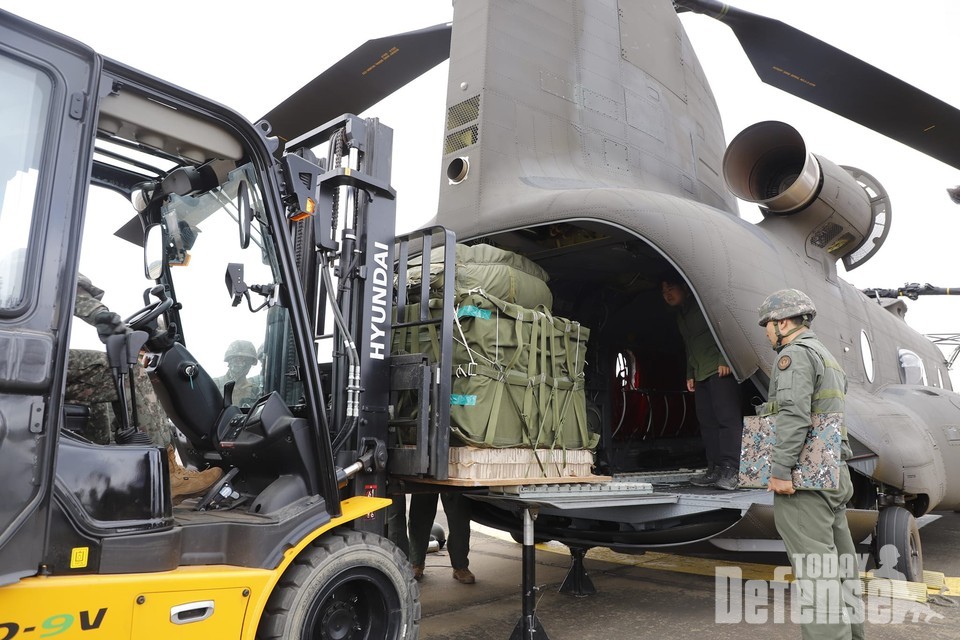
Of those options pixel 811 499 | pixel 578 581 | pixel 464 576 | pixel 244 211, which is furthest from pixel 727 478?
pixel 244 211

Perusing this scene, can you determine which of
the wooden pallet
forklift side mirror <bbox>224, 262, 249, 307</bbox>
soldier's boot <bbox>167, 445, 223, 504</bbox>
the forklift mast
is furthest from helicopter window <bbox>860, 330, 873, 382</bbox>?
forklift side mirror <bbox>224, 262, 249, 307</bbox>

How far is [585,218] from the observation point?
16.2 ft

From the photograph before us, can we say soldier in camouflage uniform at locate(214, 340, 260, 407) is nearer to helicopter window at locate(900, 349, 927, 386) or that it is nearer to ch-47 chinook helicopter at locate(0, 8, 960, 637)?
ch-47 chinook helicopter at locate(0, 8, 960, 637)

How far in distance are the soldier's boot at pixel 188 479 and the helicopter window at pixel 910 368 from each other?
7.45 meters

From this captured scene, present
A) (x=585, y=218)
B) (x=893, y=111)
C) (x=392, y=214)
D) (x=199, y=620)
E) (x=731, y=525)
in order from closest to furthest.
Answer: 1. (x=199, y=620)
2. (x=392, y=214)
3. (x=731, y=525)
4. (x=585, y=218)
5. (x=893, y=111)

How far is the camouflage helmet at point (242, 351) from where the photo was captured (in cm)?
319

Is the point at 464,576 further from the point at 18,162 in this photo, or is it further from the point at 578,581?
the point at 18,162

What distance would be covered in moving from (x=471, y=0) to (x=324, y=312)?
11.6ft

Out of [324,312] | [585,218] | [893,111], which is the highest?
[893,111]

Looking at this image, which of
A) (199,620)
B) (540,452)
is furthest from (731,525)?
(199,620)

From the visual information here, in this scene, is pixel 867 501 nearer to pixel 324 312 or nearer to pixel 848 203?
pixel 848 203

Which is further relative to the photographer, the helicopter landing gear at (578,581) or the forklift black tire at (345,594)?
the helicopter landing gear at (578,581)

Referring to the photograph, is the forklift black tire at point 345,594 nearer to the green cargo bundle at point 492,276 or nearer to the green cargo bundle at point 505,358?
the green cargo bundle at point 505,358

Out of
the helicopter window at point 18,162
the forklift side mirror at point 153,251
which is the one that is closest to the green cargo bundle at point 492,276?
the forklift side mirror at point 153,251
